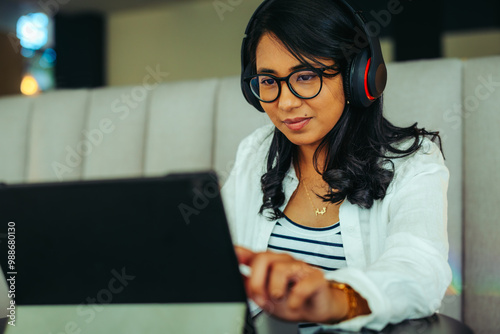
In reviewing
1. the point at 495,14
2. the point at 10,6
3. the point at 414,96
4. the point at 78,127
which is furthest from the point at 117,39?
the point at 414,96

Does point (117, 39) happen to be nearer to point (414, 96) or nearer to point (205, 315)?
point (414, 96)

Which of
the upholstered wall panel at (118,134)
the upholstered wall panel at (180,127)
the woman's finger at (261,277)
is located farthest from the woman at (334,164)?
the upholstered wall panel at (118,134)

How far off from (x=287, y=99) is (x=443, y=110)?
1.71 feet

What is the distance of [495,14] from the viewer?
15.0 ft

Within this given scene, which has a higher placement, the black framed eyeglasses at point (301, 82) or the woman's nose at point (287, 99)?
the black framed eyeglasses at point (301, 82)

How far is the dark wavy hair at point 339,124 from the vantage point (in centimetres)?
87

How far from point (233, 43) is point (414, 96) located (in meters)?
4.38

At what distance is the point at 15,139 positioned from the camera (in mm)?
1728

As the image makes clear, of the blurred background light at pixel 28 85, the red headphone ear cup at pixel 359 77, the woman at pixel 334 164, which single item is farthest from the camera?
the blurred background light at pixel 28 85

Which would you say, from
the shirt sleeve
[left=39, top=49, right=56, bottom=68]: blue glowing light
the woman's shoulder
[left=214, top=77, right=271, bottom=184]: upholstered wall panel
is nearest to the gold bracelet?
the shirt sleeve

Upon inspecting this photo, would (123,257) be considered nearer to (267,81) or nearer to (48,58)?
(267,81)

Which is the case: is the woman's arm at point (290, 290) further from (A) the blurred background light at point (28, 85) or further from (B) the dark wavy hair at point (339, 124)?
(A) the blurred background light at point (28, 85)

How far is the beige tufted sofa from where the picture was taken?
3.83 feet

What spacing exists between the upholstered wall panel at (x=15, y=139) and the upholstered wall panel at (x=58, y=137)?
0.03 metres
